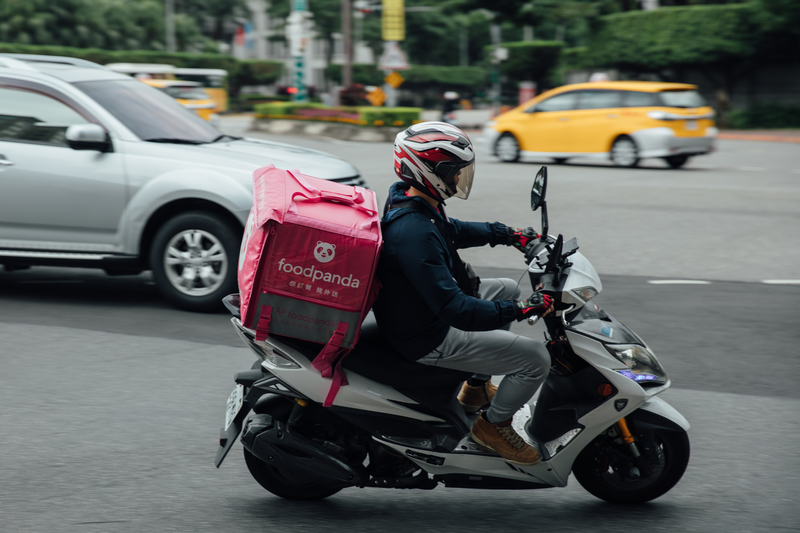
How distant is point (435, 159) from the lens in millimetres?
3375

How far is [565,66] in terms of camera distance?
124ft

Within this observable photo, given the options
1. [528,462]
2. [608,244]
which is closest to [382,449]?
[528,462]

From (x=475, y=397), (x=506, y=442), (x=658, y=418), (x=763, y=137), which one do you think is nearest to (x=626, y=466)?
(x=658, y=418)

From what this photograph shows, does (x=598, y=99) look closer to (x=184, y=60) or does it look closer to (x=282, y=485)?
(x=282, y=485)

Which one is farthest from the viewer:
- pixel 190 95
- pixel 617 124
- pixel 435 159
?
pixel 190 95

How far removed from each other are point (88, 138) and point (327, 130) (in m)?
20.9

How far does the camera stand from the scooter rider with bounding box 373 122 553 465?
3305mm

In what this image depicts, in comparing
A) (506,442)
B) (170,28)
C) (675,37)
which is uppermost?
(170,28)

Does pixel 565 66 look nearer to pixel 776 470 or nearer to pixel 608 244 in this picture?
pixel 608 244

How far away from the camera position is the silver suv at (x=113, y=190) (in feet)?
22.8

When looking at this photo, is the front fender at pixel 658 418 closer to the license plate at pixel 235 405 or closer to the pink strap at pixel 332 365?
the pink strap at pixel 332 365

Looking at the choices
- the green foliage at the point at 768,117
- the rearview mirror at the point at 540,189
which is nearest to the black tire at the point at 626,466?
the rearview mirror at the point at 540,189

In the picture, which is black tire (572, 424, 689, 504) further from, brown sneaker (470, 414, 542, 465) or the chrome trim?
the chrome trim

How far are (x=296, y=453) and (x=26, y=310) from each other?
171 inches
